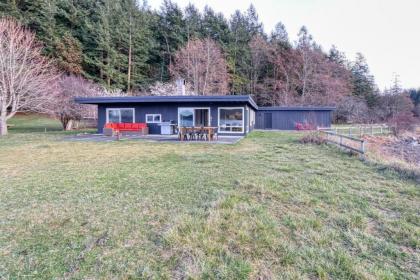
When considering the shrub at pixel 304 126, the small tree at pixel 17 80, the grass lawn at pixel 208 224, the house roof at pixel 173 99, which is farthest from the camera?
the shrub at pixel 304 126

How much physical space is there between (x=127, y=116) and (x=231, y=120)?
6.81 m

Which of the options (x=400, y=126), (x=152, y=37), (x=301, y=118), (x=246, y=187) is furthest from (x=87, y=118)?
(x=400, y=126)

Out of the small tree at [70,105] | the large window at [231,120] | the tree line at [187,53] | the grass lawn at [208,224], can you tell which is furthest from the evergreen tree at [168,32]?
the grass lawn at [208,224]

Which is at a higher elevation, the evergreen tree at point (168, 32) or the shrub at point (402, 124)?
the evergreen tree at point (168, 32)

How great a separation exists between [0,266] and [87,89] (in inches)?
831

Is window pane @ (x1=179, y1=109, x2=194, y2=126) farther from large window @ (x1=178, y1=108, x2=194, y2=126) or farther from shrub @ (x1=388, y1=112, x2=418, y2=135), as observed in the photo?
shrub @ (x1=388, y1=112, x2=418, y2=135)

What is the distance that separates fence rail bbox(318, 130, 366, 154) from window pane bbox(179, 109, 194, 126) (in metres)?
7.51

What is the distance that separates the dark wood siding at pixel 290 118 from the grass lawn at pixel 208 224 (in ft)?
52.2

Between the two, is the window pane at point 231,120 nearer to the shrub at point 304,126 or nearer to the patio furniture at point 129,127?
the patio furniture at point 129,127

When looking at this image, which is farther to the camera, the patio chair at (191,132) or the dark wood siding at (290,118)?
the dark wood siding at (290,118)

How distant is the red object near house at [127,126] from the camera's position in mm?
14875

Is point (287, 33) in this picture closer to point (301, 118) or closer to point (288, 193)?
point (301, 118)

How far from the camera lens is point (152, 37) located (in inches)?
1192

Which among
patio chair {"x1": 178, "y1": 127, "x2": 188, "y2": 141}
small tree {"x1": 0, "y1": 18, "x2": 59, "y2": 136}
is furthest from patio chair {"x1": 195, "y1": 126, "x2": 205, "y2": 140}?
small tree {"x1": 0, "y1": 18, "x2": 59, "y2": 136}
